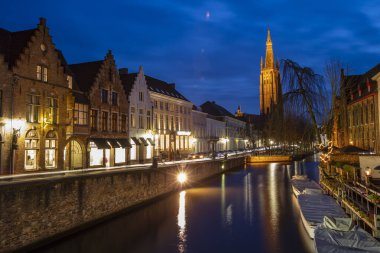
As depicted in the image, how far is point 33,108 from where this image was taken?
83.6 ft

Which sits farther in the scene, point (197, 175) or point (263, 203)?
point (197, 175)

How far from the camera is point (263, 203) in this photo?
91.8 ft

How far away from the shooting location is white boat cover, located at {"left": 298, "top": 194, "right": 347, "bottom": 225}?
59.5 feet

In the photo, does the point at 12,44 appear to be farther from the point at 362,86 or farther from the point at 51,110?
the point at 362,86

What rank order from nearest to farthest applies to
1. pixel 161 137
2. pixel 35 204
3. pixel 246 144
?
pixel 35 204, pixel 161 137, pixel 246 144

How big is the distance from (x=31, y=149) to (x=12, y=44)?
27.3 ft

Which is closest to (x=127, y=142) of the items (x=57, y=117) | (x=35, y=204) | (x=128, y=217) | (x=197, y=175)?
(x=197, y=175)

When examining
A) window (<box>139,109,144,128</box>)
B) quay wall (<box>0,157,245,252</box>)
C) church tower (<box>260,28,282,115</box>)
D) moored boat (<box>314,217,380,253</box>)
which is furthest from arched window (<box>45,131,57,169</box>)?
church tower (<box>260,28,282,115</box>)

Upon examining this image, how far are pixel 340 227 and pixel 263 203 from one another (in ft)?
46.0

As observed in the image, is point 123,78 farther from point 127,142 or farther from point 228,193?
point 228,193

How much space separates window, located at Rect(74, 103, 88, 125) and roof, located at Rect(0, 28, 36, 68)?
682 cm

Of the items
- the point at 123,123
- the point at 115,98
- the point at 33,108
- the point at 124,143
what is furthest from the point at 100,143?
the point at 33,108

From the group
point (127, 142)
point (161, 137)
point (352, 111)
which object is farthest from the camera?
point (352, 111)

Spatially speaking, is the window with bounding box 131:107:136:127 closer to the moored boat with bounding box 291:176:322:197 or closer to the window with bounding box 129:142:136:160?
the window with bounding box 129:142:136:160
